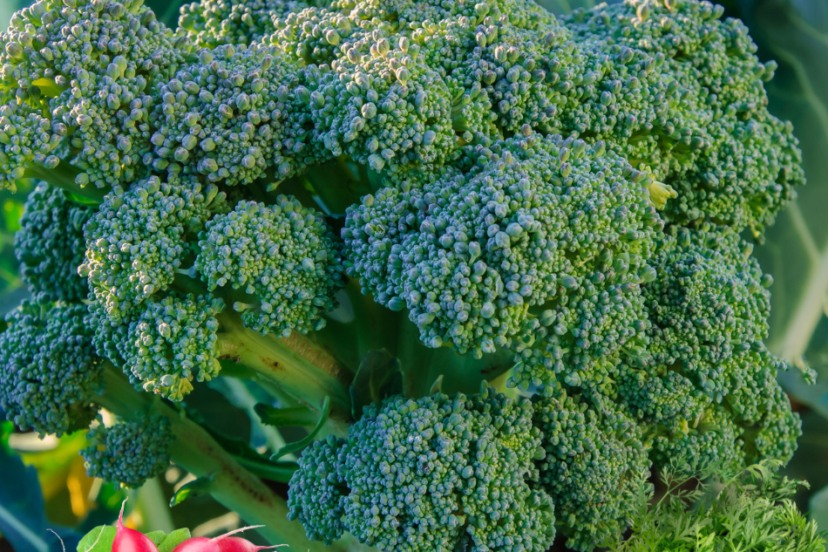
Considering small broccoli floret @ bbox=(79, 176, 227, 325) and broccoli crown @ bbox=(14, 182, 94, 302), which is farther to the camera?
broccoli crown @ bbox=(14, 182, 94, 302)

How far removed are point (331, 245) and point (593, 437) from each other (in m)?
0.55

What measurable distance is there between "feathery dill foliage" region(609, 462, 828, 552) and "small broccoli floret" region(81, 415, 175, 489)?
88 centimetres

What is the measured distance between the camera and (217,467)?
4.22ft

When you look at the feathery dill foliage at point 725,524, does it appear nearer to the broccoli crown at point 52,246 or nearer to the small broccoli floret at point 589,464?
the small broccoli floret at point 589,464

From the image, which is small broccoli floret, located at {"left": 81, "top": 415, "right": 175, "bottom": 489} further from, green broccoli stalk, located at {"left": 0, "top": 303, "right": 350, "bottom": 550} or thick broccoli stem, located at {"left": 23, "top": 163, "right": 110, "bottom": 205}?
thick broccoli stem, located at {"left": 23, "top": 163, "right": 110, "bottom": 205}

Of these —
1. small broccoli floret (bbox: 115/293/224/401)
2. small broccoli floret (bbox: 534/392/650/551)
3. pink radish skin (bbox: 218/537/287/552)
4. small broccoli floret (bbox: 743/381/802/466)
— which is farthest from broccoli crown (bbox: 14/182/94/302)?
small broccoli floret (bbox: 743/381/802/466)

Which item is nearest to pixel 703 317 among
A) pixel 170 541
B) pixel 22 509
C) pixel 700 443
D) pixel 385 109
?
pixel 700 443

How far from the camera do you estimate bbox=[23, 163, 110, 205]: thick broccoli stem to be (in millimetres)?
1000

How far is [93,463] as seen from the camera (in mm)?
1183

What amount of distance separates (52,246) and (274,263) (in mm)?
598

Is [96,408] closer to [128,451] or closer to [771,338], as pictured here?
[128,451]

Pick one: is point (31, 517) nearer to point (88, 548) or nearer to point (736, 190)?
point (88, 548)

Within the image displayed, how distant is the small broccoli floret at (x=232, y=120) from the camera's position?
93 cm

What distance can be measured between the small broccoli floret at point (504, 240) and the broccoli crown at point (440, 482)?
153 millimetres
